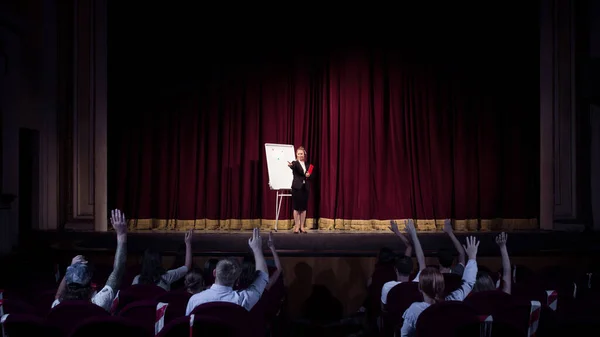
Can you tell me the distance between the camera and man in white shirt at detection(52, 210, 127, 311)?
11.2 ft

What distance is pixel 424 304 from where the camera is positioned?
10.9 ft

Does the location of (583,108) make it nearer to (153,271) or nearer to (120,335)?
(153,271)

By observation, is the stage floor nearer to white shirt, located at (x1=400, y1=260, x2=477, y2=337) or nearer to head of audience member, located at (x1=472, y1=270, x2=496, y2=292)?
head of audience member, located at (x1=472, y1=270, x2=496, y2=292)

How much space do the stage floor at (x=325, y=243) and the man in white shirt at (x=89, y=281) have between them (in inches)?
155

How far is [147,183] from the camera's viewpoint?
1038 centimetres

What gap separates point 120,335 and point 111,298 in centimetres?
102

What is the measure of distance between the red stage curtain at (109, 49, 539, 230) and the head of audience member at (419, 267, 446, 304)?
22.1 ft

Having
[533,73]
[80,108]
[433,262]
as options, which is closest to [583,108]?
[533,73]

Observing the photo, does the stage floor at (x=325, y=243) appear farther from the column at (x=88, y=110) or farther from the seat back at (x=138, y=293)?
the seat back at (x=138, y=293)

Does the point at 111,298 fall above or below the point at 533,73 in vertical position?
below

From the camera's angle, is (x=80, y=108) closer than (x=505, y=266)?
No

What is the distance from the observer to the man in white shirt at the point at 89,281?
3404mm

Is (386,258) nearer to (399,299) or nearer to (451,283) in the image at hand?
(451,283)

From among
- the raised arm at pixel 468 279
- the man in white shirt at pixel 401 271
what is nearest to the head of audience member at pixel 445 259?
the man in white shirt at pixel 401 271
